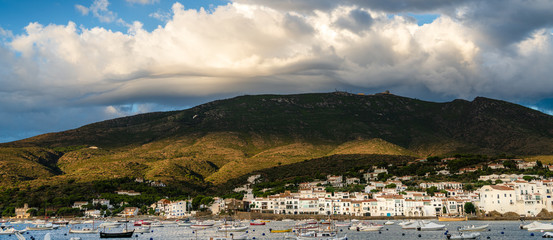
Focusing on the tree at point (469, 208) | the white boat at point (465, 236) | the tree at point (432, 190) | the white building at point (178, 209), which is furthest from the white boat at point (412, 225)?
the white building at point (178, 209)

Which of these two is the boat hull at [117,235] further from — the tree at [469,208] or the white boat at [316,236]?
the tree at [469,208]

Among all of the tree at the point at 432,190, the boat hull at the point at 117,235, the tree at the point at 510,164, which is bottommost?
the boat hull at the point at 117,235

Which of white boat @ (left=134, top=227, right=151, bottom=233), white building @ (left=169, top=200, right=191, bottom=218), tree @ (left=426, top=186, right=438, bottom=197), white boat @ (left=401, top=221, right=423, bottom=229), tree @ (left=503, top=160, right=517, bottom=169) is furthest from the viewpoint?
tree @ (left=503, top=160, right=517, bottom=169)

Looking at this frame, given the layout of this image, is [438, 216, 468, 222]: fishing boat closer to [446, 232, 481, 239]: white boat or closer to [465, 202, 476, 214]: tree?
[465, 202, 476, 214]: tree

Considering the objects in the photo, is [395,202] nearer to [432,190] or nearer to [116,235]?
[432,190]

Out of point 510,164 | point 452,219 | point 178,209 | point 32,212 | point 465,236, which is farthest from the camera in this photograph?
point 510,164

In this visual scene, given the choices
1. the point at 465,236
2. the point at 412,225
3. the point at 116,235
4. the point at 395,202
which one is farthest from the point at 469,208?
the point at 116,235

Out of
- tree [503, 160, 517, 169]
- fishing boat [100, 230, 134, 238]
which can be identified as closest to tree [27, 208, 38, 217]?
fishing boat [100, 230, 134, 238]

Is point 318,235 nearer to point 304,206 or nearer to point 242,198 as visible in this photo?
point 304,206

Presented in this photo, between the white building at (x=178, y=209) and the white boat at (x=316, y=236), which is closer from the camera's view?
the white boat at (x=316, y=236)

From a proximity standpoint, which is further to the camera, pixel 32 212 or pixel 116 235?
pixel 32 212

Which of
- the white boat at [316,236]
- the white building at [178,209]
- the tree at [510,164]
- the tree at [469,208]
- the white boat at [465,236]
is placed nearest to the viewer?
the white boat at [465,236]

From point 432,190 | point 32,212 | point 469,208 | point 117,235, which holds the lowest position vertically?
point 117,235
